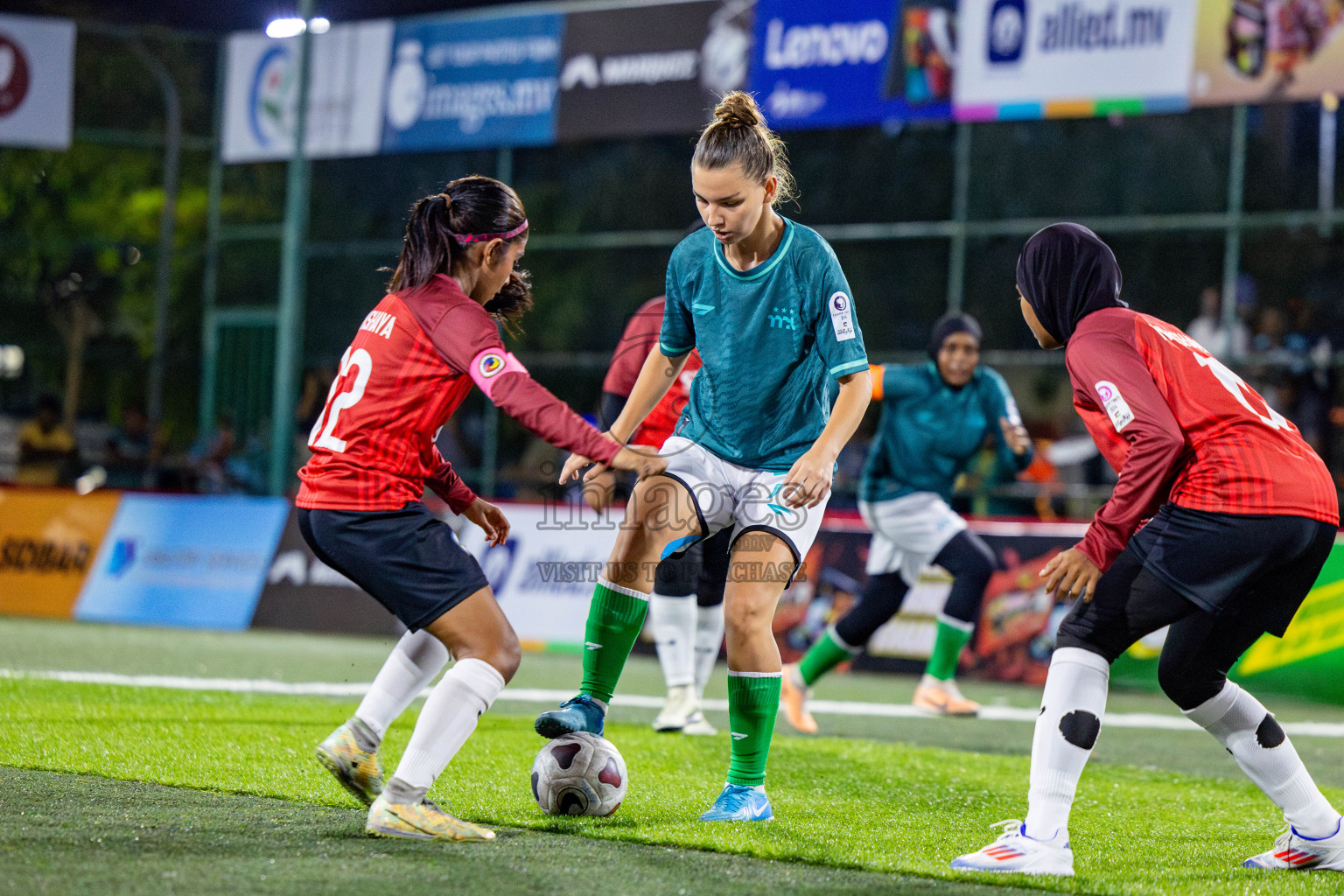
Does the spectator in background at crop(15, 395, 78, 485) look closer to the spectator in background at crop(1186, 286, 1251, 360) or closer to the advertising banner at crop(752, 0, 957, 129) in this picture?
the advertising banner at crop(752, 0, 957, 129)

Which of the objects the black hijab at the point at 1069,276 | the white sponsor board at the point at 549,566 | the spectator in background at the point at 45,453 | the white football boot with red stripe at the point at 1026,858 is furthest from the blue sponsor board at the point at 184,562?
the black hijab at the point at 1069,276

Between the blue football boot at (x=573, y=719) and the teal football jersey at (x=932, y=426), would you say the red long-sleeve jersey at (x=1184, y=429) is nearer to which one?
the blue football boot at (x=573, y=719)

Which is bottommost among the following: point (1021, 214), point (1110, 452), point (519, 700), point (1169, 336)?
point (519, 700)

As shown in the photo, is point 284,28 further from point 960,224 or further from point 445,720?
point 445,720

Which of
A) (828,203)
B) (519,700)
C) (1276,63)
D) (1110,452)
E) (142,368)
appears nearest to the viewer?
(1110,452)

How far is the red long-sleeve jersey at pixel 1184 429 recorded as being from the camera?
4.23 meters

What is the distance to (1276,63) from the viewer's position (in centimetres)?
1399

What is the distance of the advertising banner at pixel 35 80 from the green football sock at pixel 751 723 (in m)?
17.8

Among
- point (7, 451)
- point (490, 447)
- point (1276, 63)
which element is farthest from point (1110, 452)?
point (7, 451)

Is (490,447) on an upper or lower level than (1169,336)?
lower

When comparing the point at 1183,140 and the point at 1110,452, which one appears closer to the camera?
the point at 1110,452

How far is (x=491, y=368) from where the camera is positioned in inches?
172

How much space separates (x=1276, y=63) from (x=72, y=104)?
15122mm

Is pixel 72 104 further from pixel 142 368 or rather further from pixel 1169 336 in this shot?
pixel 1169 336
